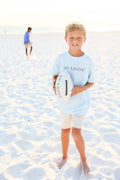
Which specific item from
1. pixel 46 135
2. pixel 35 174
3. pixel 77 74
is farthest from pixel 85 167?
pixel 77 74

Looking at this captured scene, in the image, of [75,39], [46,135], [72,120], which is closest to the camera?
[75,39]

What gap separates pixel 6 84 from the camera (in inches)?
235

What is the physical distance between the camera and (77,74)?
2170 mm

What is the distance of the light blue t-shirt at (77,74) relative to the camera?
2.13 metres

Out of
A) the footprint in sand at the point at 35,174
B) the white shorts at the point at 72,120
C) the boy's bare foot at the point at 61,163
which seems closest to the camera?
the white shorts at the point at 72,120

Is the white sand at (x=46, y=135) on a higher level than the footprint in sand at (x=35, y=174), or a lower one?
lower

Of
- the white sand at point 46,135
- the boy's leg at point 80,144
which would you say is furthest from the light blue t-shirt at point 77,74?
the white sand at point 46,135

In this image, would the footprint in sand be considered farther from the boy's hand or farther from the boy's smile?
the boy's smile

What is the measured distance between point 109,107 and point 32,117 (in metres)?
1.68

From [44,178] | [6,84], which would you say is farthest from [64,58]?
[6,84]

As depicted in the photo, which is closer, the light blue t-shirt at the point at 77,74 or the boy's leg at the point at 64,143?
the light blue t-shirt at the point at 77,74

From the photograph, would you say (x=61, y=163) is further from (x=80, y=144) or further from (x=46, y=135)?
(x=46, y=135)

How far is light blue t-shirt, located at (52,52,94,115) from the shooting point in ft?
6.98

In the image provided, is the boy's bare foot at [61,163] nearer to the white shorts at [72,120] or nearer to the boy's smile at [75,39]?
the white shorts at [72,120]
